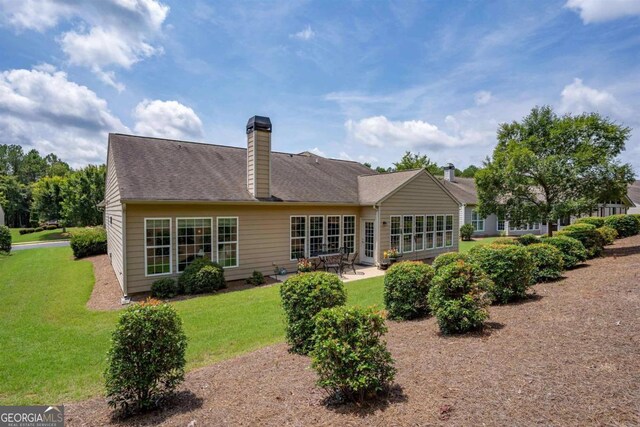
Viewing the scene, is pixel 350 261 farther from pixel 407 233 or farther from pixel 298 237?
pixel 407 233

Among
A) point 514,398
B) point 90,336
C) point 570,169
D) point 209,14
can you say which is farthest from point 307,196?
point 514,398

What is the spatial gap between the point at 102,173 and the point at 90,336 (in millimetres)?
30684

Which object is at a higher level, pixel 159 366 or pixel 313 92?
pixel 313 92

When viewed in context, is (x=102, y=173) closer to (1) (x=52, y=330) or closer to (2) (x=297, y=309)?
(1) (x=52, y=330)

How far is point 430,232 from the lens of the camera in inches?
691

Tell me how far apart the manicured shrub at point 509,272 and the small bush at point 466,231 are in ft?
64.4

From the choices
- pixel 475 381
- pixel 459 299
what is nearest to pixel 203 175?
pixel 459 299

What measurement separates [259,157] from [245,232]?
9.91ft

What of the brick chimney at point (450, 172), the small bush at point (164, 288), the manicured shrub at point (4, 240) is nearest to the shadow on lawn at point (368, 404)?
the small bush at point (164, 288)

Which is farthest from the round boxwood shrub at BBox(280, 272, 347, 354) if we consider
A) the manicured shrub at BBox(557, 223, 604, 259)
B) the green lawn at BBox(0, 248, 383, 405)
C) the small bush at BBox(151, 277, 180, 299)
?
the manicured shrub at BBox(557, 223, 604, 259)

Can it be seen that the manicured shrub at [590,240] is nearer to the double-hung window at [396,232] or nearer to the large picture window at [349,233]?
the double-hung window at [396,232]

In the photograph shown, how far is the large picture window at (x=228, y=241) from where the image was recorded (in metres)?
12.2

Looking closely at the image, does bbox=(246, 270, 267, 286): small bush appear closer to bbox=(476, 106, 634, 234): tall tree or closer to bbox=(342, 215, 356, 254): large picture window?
bbox=(342, 215, 356, 254): large picture window

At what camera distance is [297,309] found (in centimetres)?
548
